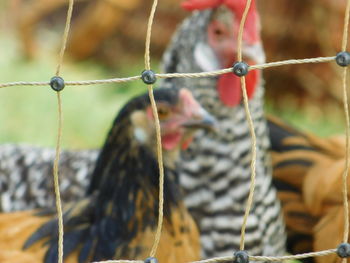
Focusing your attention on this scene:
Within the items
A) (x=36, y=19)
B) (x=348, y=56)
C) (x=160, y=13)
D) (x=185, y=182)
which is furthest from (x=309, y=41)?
(x=348, y=56)

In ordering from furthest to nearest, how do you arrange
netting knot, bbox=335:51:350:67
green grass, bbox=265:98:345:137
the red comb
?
green grass, bbox=265:98:345:137
the red comb
netting knot, bbox=335:51:350:67

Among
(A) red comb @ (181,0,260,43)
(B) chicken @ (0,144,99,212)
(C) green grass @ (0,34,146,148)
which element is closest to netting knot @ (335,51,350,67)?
(A) red comb @ (181,0,260,43)

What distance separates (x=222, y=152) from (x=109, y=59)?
290cm

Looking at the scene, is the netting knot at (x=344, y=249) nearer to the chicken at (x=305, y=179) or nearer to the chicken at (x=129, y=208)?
the chicken at (x=129, y=208)

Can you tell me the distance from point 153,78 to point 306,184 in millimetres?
941

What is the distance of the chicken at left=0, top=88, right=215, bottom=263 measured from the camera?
1.54 m

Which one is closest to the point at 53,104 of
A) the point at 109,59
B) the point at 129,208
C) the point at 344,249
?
the point at 109,59

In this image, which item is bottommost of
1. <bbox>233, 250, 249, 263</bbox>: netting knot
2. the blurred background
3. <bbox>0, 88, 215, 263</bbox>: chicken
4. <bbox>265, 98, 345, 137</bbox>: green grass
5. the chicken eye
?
<bbox>233, 250, 249, 263</bbox>: netting knot

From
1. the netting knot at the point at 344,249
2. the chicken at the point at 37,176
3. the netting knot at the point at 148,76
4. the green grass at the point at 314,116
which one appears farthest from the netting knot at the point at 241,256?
the green grass at the point at 314,116

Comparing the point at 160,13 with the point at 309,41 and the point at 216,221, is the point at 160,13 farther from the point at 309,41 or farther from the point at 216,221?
the point at 216,221

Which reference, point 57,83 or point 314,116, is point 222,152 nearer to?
point 57,83

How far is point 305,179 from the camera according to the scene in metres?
1.97

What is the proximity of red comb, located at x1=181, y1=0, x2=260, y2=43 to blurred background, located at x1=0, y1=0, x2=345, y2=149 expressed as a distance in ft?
5.42

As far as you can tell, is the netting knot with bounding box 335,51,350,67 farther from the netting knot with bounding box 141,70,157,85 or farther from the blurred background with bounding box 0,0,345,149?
the blurred background with bounding box 0,0,345,149
